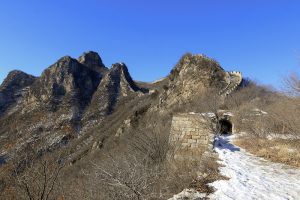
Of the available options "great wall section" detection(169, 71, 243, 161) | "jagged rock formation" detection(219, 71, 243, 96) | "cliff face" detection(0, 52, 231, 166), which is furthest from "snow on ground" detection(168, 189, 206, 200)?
"cliff face" detection(0, 52, 231, 166)

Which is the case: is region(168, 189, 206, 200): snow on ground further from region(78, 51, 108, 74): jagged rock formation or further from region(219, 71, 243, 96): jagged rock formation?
region(78, 51, 108, 74): jagged rock formation

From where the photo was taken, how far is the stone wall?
40.4ft

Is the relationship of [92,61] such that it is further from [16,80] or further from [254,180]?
[254,180]

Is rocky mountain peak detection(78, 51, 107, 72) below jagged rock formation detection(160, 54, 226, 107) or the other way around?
the other way around

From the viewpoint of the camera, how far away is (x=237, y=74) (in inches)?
1500

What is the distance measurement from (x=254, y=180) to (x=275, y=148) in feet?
13.5

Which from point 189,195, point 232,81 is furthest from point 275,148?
point 232,81

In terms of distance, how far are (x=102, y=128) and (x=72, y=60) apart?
88.9 ft

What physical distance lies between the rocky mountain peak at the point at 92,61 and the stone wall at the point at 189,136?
227ft

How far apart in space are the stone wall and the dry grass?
1669 mm

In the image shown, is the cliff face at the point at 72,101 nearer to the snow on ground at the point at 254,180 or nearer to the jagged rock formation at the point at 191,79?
the jagged rock formation at the point at 191,79

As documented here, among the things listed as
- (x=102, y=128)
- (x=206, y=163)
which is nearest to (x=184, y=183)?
(x=206, y=163)

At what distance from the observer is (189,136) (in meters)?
12.8

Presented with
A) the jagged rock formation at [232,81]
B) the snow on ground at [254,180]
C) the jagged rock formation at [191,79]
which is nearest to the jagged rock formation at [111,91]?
the jagged rock formation at [191,79]
